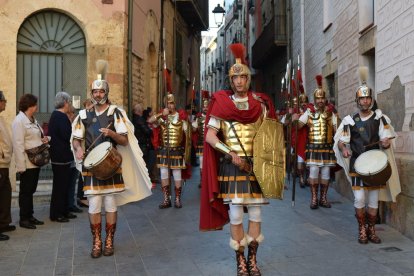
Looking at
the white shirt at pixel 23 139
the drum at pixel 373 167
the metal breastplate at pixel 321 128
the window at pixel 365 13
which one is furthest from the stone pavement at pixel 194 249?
the window at pixel 365 13

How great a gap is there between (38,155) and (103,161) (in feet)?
7.02

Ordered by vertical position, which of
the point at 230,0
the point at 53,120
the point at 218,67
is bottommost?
the point at 53,120

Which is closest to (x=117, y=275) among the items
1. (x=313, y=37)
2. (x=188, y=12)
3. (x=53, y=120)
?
(x=53, y=120)

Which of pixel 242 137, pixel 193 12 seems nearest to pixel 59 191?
pixel 242 137

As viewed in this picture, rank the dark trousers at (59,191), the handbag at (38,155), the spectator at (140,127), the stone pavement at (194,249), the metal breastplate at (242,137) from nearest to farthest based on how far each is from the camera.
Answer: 1. the metal breastplate at (242,137)
2. the stone pavement at (194,249)
3. the handbag at (38,155)
4. the dark trousers at (59,191)
5. the spectator at (140,127)

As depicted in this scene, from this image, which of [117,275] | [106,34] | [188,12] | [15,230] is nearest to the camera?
[117,275]

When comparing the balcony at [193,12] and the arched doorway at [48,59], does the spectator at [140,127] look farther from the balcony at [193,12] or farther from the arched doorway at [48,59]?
the balcony at [193,12]

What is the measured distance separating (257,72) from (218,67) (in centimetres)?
1909

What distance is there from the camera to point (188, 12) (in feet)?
63.5

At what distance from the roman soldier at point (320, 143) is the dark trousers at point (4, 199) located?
4.64m

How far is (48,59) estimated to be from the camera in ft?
32.9

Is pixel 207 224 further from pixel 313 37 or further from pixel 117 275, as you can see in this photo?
pixel 313 37

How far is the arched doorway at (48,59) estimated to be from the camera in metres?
9.88

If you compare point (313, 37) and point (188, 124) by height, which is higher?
point (313, 37)
